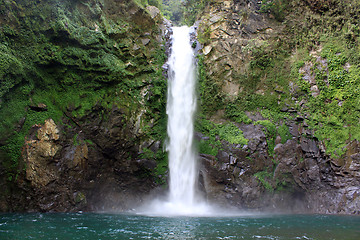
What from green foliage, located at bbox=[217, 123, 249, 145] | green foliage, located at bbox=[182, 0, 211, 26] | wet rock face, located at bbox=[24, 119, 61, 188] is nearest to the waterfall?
green foliage, located at bbox=[217, 123, 249, 145]

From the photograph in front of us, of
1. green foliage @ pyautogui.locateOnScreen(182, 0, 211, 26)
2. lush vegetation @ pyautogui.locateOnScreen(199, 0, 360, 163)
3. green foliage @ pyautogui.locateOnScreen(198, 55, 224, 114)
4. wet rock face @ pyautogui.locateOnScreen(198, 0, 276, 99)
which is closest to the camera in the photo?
lush vegetation @ pyautogui.locateOnScreen(199, 0, 360, 163)

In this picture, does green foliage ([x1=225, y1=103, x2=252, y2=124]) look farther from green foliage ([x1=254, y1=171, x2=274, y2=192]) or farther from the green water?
the green water

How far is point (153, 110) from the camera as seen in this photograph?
503 inches

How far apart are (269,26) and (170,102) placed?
7.50 meters

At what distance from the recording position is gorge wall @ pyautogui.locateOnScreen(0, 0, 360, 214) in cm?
1028

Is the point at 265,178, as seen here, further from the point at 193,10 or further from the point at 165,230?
the point at 193,10

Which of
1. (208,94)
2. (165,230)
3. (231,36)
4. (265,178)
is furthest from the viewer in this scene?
(231,36)

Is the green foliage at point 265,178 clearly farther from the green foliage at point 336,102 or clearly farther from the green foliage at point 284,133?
the green foliage at point 336,102

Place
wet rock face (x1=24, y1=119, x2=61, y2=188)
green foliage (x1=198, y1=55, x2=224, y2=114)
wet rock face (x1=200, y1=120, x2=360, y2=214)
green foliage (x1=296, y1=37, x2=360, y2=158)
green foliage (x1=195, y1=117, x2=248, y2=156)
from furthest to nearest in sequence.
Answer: green foliage (x1=198, y1=55, x2=224, y2=114) < green foliage (x1=195, y1=117, x2=248, y2=156) < green foliage (x1=296, y1=37, x2=360, y2=158) < wet rock face (x1=200, y1=120, x2=360, y2=214) < wet rock face (x1=24, y1=119, x2=61, y2=188)

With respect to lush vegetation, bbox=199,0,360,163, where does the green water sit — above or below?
below

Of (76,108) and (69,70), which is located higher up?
(69,70)

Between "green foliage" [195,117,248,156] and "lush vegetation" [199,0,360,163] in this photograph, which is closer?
"lush vegetation" [199,0,360,163]

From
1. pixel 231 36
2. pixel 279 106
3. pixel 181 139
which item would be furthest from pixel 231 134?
pixel 231 36

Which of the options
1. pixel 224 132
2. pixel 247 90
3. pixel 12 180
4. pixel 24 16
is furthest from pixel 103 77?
pixel 247 90
